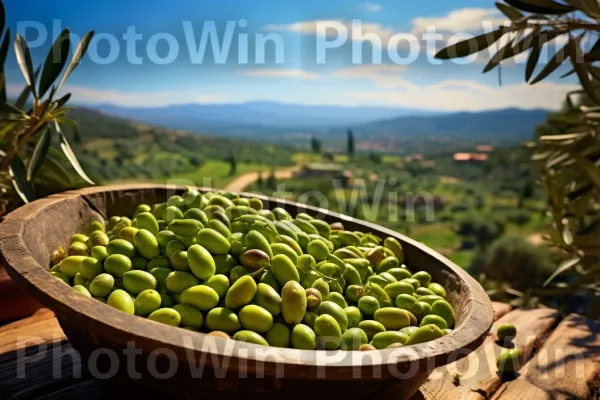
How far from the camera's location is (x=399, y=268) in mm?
1396

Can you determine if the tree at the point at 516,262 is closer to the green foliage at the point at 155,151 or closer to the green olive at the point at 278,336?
the green olive at the point at 278,336

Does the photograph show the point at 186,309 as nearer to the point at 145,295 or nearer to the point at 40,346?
the point at 145,295

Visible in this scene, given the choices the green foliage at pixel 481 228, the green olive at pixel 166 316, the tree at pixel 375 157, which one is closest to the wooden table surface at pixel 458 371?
the green olive at pixel 166 316

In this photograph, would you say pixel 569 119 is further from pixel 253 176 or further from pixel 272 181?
pixel 253 176

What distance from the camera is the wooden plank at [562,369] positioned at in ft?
4.44

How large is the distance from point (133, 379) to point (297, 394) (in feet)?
1.01

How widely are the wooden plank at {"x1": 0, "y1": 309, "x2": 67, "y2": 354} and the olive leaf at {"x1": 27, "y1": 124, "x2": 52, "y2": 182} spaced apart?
1.51ft

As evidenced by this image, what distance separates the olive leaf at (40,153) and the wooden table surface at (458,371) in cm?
47

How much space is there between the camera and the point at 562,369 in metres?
1.50

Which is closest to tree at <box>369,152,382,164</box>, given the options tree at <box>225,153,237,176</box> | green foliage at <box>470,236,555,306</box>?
tree at <box>225,153,237,176</box>

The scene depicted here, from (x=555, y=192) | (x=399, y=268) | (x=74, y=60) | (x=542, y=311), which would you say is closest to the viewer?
(x=399, y=268)

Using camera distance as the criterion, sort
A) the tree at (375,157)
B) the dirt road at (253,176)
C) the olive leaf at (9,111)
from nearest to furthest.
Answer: the olive leaf at (9,111), the dirt road at (253,176), the tree at (375,157)

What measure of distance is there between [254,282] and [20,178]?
1124 mm

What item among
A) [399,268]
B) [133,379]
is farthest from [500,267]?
[133,379]
